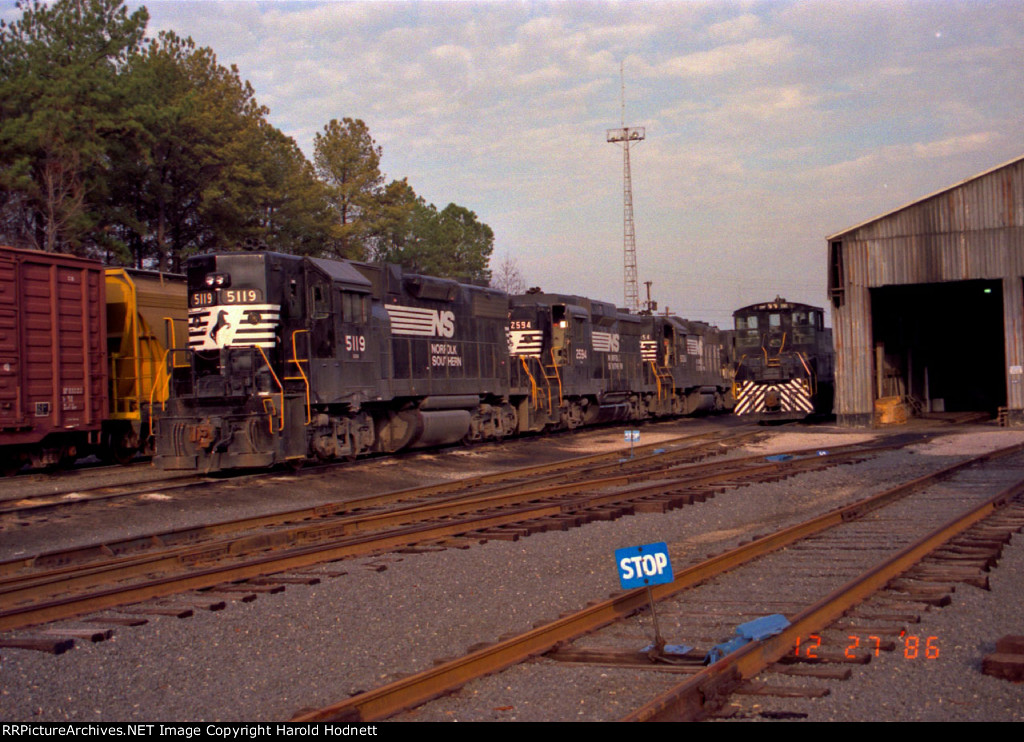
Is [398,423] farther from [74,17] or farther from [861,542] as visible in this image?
[74,17]

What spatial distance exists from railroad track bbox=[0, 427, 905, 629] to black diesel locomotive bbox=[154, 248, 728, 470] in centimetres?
309

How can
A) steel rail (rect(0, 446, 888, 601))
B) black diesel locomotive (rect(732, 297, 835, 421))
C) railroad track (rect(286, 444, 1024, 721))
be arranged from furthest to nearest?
black diesel locomotive (rect(732, 297, 835, 421))
steel rail (rect(0, 446, 888, 601))
railroad track (rect(286, 444, 1024, 721))

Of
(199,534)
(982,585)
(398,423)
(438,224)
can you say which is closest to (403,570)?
(199,534)

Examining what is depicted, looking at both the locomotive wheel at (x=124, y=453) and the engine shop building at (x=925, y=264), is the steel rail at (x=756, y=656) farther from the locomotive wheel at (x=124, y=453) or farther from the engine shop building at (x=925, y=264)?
the engine shop building at (x=925, y=264)

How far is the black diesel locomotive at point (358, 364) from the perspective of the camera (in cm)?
1366

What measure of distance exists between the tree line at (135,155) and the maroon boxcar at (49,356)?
11131mm

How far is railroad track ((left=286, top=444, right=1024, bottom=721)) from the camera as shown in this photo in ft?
13.8

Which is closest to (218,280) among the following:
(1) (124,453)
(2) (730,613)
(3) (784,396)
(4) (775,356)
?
(1) (124,453)

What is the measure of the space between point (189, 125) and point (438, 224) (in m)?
27.7

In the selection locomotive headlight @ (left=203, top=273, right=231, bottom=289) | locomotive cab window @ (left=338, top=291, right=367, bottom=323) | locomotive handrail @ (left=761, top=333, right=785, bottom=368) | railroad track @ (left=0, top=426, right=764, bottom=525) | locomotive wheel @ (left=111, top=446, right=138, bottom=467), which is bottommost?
railroad track @ (left=0, top=426, right=764, bottom=525)

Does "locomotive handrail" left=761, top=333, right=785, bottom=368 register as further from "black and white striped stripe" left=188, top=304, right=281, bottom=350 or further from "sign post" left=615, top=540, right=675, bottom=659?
"sign post" left=615, top=540, right=675, bottom=659

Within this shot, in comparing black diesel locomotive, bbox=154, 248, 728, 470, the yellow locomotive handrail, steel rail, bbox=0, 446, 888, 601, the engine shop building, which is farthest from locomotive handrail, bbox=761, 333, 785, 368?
steel rail, bbox=0, 446, 888, 601

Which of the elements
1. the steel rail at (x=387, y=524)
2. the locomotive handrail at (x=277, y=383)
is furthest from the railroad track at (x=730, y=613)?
the locomotive handrail at (x=277, y=383)

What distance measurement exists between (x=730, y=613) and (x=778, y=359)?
2206cm
